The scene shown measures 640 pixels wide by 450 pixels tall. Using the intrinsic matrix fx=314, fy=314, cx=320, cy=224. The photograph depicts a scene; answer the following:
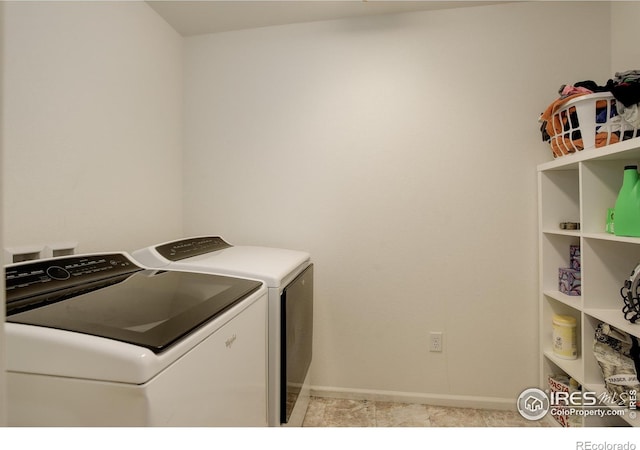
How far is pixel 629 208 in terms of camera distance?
1187mm

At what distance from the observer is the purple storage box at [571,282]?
160cm

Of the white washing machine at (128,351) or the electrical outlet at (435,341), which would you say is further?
the electrical outlet at (435,341)

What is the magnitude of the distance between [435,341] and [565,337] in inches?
25.2

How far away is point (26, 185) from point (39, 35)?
59 cm

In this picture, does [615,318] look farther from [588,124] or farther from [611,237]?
[588,124]

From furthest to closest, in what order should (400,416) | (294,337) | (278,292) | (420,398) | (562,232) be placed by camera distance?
(420,398) < (400,416) < (562,232) < (294,337) < (278,292)

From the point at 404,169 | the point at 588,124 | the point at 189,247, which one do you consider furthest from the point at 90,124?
the point at 588,124

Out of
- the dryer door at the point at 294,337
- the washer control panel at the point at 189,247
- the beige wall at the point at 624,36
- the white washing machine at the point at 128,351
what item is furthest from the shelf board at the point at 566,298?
the washer control panel at the point at 189,247

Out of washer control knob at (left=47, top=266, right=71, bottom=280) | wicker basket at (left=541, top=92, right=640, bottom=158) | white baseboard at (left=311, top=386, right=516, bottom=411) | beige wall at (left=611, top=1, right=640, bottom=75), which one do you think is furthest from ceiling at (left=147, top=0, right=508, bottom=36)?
white baseboard at (left=311, top=386, right=516, bottom=411)

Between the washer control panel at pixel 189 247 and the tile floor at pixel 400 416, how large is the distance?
107cm

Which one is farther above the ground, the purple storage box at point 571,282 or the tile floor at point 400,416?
the purple storage box at point 571,282

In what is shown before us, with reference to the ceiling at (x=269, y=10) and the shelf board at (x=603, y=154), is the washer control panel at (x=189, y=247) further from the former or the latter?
the shelf board at (x=603, y=154)

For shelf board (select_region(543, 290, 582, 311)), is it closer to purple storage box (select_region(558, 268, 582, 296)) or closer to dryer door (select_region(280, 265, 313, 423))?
purple storage box (select_region(558, 268, 582, 296))
